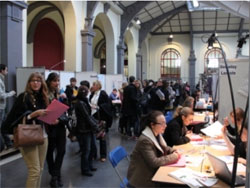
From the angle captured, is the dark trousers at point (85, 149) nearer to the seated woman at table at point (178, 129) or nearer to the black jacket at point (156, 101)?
the seated woman at table at point (178, 129)

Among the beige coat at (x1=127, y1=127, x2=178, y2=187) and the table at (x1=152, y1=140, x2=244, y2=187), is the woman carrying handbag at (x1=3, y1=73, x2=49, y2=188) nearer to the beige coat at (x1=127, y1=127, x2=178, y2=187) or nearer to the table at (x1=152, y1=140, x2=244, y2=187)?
the beige coat at (x1=127, y1=127, x2=178, y2=187)

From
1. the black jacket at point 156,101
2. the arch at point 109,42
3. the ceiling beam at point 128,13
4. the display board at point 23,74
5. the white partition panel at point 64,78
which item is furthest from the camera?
the ceiling beam at point 128,13

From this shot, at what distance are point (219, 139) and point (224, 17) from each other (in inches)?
648

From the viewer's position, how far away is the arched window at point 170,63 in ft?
72.9

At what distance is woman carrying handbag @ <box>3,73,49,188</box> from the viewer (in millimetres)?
3129

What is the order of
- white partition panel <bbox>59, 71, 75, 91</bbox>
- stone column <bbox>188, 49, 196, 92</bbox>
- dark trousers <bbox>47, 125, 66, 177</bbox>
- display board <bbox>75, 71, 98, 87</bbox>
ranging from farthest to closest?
stone column <bbox>188, 49, 196, 92</bbox>
display board <bbox>75, 71, 98, 87</bbox>
white partition panel <bbox>59, 71, 75, 91</bbox>
dark trousers <bbox>47, 125, 66, 177</bbox>

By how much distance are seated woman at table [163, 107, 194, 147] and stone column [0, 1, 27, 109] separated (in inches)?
139

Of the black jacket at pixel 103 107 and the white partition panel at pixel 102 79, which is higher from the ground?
the white partition panel at pixel 102 79

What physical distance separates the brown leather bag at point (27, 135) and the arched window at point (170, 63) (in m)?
19.7

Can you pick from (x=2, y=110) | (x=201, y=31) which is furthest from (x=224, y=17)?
(x=2, y=110)

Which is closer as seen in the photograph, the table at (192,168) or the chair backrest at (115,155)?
the table at (192,168)

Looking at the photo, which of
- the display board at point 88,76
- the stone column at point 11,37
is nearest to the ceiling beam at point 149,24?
the display board at point 88,76

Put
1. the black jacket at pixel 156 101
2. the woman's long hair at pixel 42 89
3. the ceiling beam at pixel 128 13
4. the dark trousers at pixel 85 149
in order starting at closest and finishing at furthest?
1. the woman's long hair at pixel 42 89
2. the dark trousers at pixel 85 149
3. the black jacket at pixel 156 101
4. the ceiling beam at pixel 128 13

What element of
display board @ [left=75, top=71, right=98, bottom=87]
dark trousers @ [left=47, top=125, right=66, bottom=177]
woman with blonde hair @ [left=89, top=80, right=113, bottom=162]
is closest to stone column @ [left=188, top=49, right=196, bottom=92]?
display board @ [left=75, top=71, right=98, bottom=87]
